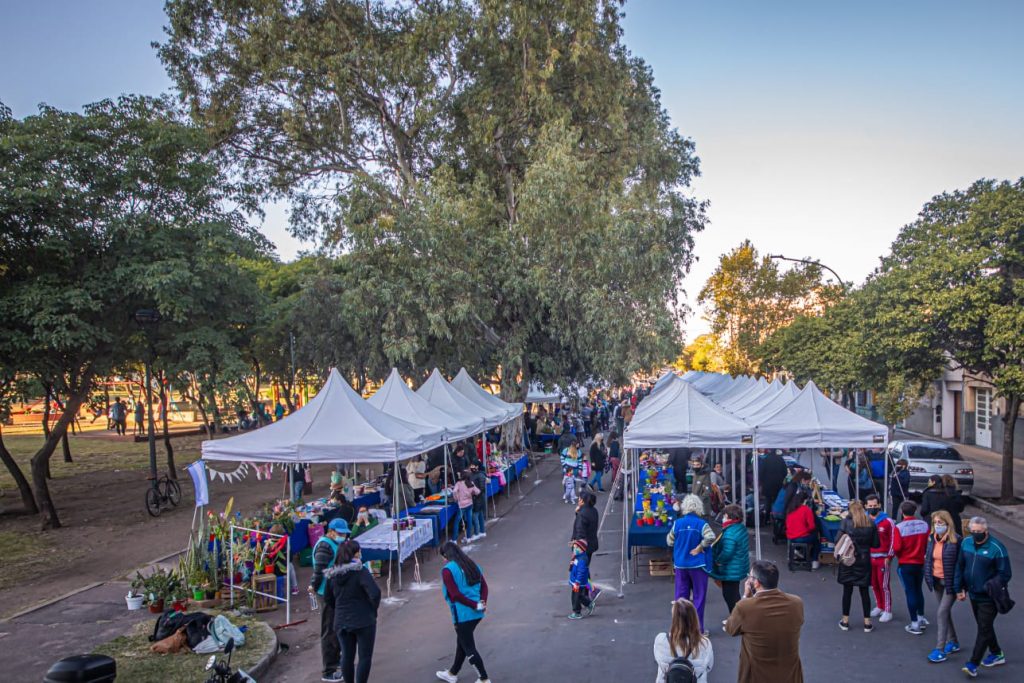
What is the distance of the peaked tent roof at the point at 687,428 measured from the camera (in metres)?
11.9

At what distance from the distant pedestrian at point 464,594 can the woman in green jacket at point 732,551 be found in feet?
9.57

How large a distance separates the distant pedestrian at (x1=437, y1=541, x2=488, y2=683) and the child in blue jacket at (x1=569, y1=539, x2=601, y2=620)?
7.59ft

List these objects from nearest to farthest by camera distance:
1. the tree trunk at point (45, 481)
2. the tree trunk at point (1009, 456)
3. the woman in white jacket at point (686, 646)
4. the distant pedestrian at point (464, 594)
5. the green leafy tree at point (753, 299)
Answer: the woman in white jacket at point (686, 646) → the distant pedestrian at point (464, 594) → the tree trunk at point (45, 481) → the tree trunk at point (1009, 456) → the green leafy tree at point (753, 299)

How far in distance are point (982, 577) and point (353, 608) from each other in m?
6.07

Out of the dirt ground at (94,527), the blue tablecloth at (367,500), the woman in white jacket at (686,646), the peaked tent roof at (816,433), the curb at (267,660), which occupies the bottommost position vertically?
the dirt ground at (94,527)

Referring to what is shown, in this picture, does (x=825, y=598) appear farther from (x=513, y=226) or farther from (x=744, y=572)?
(x=513, y=226)

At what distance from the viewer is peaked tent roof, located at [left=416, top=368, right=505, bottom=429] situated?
1848cm

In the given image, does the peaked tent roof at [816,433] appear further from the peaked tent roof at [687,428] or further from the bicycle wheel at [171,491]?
the bicycle wheel at [171,491]

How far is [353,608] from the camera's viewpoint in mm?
6852

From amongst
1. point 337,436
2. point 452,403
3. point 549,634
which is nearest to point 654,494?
point 549,634

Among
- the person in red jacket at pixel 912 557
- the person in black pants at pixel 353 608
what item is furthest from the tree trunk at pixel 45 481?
the person in red jacket at pixel 912 557

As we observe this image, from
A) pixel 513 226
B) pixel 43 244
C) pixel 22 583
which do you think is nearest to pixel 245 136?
pixel 513 226

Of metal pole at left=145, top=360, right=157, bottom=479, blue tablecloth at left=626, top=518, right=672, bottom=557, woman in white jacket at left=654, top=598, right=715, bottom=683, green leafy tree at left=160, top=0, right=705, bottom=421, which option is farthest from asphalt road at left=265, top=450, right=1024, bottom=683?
green leafy tree at left=160, top=0, right=705, bottom=421

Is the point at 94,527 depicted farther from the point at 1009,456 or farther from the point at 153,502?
the point at 1009,456
